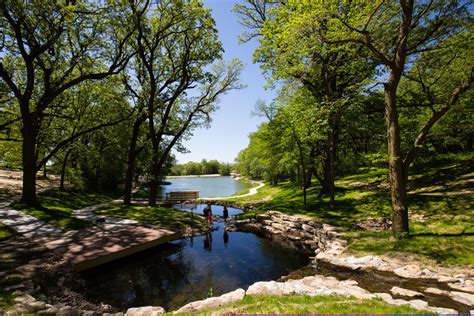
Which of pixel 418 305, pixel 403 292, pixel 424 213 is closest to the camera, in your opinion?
pixel 418 305

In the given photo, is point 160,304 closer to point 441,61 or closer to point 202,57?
point 441,61

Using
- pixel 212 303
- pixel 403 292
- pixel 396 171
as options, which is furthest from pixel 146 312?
pixel 396 171

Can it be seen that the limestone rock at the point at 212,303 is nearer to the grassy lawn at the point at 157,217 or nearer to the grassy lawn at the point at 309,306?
the grassy lawn at the point at 309,306

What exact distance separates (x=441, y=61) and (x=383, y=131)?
6.58 metres

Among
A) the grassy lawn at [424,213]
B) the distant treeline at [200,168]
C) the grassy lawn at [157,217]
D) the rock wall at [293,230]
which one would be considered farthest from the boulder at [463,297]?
the distant treeline at [200,168]

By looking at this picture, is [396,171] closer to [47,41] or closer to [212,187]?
[47,41]

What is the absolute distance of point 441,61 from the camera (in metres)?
13.7

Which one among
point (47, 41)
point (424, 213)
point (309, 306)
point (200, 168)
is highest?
point (47, 41)

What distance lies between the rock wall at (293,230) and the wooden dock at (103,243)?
634cm

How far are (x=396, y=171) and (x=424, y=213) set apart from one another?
4.84 metres

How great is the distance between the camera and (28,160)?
17.6 m

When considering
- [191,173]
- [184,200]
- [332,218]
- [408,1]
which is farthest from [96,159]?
[191,173]

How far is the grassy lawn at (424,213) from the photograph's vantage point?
32.3ft

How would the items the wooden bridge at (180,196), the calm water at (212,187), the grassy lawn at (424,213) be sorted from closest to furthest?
1. the grassy lawn at (424,213)
2. the wooden bridge at (180,196)
3. the calm water at (212,187)
